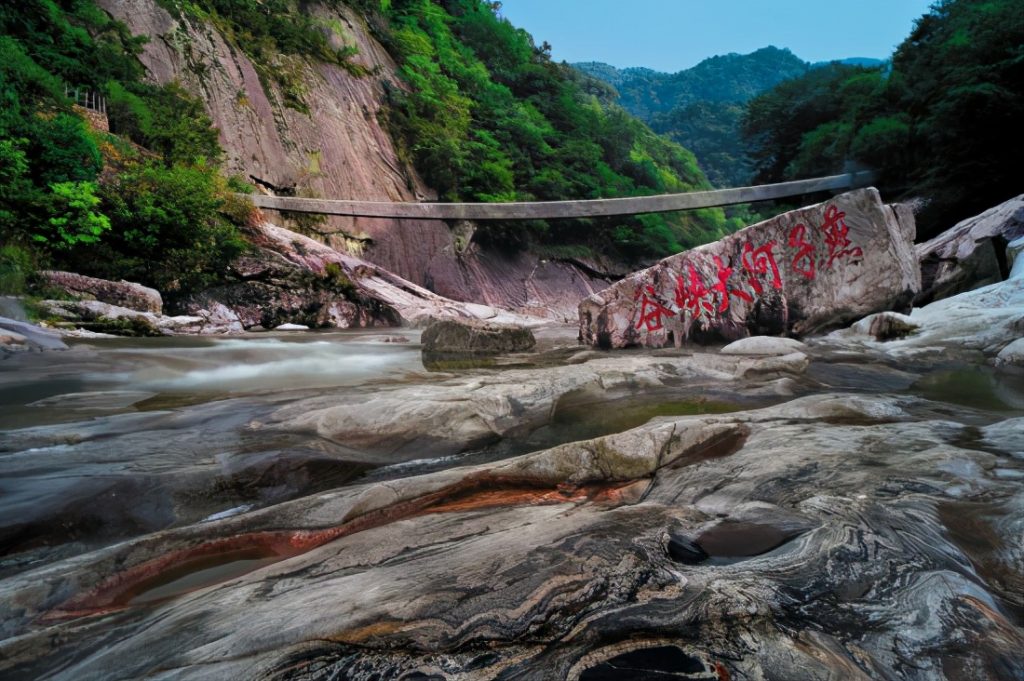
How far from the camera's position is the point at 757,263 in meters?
8.39

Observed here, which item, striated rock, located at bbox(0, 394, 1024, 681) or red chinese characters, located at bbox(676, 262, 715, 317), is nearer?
striated rock, located at bbox(0, 394, 1024, 681)

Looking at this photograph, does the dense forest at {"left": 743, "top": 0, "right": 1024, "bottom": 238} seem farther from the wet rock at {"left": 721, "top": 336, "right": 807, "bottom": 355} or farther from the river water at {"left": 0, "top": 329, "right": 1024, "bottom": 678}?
the river water at {"left": 0, "top": 329, "right": 1024, "bottom": 678}

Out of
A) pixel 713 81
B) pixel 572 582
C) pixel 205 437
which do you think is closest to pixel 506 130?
pixel 205 437

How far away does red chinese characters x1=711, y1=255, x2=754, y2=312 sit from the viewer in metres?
8.29

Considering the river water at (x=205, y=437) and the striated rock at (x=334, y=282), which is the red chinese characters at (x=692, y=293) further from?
the striated rock at (x=334, y=282)

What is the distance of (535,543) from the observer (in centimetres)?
168

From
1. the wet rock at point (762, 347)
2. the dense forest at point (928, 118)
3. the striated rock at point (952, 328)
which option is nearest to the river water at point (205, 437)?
the wet rock at point (762, 347)

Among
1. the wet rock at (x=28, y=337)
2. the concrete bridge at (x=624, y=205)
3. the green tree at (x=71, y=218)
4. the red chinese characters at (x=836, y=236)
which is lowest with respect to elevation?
the wet rock at (x=28, y=337)

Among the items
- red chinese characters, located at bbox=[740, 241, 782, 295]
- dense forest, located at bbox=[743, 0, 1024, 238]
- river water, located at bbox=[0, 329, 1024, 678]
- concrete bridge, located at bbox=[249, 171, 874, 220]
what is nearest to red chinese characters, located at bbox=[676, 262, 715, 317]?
red chinese characters, located at bbox=[740, 241, 782, 295]

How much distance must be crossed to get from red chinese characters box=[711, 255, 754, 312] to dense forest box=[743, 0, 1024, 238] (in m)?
10.3

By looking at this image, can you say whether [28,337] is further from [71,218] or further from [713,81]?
[713,81]

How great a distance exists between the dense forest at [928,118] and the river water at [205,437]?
12015 mm

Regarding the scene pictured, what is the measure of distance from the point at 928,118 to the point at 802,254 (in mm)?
11886

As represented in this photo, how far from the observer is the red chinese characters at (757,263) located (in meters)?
8.38
